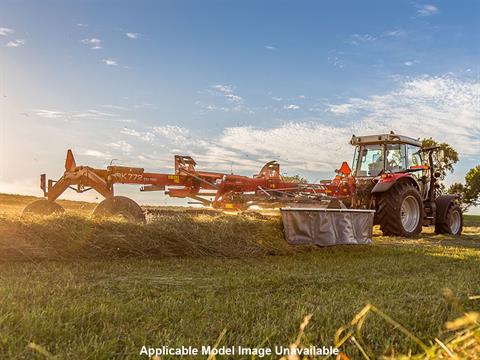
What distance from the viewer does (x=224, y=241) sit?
6.82m

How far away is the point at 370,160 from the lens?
11.7 metres

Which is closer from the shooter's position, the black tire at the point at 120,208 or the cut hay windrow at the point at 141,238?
the cut hay windrow at the point at 141,238

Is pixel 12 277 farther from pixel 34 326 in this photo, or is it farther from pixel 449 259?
pixel 449 259

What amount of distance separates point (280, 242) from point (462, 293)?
314cm

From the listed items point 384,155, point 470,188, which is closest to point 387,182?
point 384,155

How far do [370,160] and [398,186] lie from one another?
1386 millimetres

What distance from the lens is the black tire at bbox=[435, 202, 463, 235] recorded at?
12680 mm

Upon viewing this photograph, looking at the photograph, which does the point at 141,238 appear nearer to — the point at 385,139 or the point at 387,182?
the point at 387,182

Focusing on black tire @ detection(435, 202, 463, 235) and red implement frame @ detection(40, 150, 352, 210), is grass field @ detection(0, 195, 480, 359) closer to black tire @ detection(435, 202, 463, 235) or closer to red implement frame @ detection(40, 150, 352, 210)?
red implement frame @ detection(40, 150, 352, 210)

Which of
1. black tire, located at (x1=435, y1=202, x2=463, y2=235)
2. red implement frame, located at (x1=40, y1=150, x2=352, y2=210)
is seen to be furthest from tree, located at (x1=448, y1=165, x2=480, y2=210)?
red implement frame, located at (x1=40, y1=150, x2=352, y2=210)

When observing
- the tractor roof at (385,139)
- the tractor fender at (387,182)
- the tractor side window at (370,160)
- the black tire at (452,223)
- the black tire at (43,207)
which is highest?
the tractor roof at (385,139)

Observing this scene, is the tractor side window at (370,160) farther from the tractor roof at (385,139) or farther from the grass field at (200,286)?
the grass field at (200,286)

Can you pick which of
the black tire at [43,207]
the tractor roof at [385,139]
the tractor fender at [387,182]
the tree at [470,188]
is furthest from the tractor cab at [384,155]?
the tree at [470,188]

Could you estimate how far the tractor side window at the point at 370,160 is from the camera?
37.8 ft
